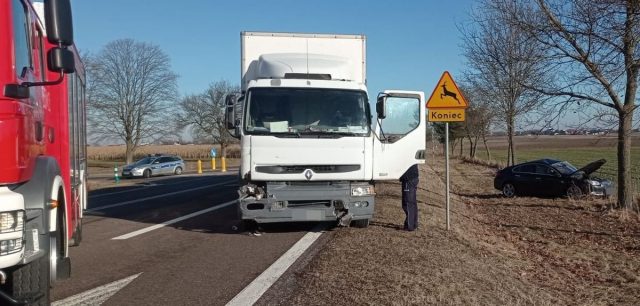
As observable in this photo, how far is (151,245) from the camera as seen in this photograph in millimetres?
9453

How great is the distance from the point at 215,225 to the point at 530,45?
1022 centimetres

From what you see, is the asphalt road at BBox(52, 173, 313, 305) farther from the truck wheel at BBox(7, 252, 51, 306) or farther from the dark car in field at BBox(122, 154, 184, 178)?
the dark car in field at BBox(122, 154, 184, 178)

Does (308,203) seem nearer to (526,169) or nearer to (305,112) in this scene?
(305,112)

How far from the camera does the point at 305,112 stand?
9414 mm

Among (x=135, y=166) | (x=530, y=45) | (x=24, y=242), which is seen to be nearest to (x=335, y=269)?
(x=24, y=242)

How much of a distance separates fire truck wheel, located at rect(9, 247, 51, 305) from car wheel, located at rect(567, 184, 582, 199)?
18.2 metres

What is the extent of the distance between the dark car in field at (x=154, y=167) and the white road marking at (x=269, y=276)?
106 feet

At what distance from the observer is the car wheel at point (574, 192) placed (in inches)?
756

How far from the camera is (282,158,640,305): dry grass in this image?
19.7 feet

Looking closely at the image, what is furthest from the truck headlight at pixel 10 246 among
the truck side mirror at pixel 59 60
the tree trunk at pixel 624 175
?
the tree trunk at pixel 624 175

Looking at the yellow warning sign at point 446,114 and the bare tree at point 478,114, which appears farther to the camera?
the bare tree at point 478,114

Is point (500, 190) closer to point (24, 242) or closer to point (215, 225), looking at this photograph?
point (215, 225)

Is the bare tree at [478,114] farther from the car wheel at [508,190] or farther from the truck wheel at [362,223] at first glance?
the truck wheel at [362,223]

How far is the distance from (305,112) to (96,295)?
448cm
